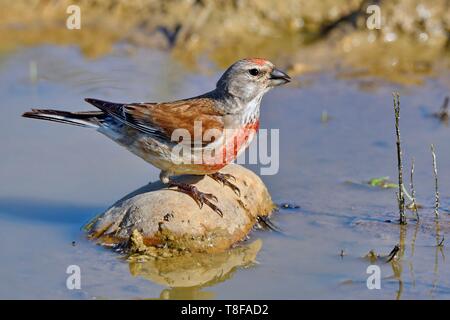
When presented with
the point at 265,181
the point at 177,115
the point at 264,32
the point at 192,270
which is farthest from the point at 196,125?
the point at 264,32

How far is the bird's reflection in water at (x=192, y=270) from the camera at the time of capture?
228 inches

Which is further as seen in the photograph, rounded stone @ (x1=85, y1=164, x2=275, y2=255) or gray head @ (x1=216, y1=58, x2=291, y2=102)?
gray head @ (x1=216, y1=58, x2=291, y2=102)

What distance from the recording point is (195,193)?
257 inches

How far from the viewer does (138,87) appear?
32.1 feet

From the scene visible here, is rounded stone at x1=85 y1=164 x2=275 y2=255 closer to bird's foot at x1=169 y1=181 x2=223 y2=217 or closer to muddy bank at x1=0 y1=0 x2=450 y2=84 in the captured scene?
bird's foot at x1=169 y1=181 x2=223 y2=217

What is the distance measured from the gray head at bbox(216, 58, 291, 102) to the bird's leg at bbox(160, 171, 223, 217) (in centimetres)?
77

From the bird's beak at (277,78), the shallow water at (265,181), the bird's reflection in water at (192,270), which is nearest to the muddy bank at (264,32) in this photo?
the shallow water at (265,181)

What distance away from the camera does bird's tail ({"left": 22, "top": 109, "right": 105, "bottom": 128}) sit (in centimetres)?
682

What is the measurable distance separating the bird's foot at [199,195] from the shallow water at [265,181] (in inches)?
14.2

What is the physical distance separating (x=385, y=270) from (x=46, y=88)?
491 cm

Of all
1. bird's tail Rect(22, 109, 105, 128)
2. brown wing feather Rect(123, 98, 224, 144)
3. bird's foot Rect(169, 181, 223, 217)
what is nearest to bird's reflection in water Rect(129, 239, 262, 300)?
bird's foot Rect(169, 181, 223, 217)

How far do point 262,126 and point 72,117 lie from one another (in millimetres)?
2295

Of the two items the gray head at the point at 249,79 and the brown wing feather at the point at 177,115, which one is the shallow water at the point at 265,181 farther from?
the gray head at the point at 249,79
